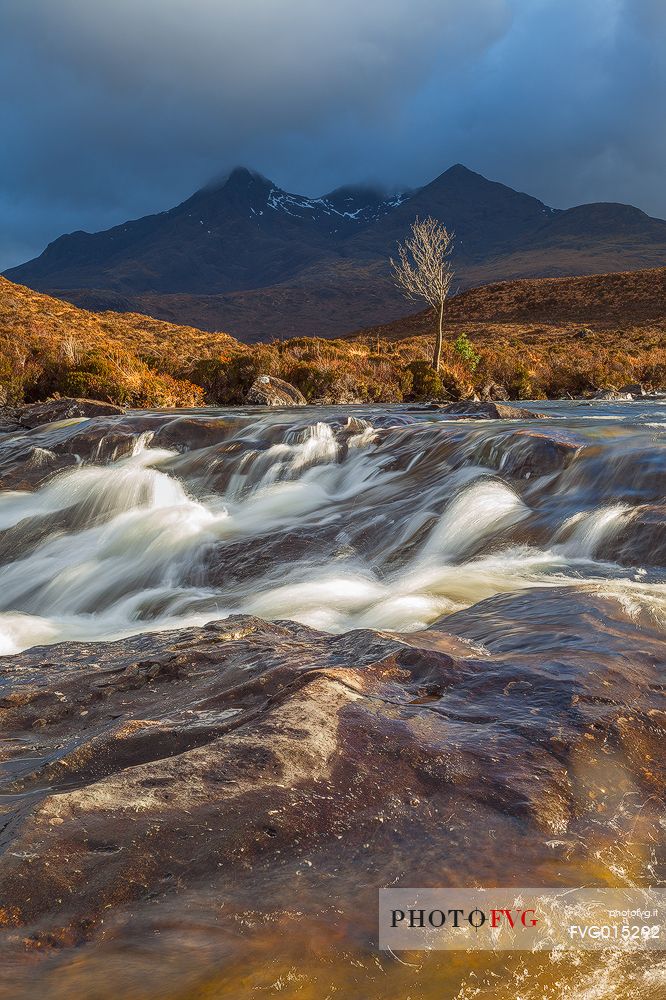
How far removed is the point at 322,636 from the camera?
4145 mm

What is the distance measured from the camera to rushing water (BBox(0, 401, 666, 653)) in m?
6.18

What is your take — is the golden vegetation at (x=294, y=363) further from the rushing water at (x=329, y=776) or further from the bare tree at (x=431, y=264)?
the rushing water at (x=329, y=776)

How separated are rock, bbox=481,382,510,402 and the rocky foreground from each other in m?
26.0

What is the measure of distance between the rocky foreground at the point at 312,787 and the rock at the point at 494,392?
85.3 ft

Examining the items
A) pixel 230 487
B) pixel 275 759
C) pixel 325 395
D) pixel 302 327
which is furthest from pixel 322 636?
pixel 302 327

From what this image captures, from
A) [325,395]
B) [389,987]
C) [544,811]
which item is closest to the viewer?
[389,987]

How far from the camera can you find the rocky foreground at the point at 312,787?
1.78 m

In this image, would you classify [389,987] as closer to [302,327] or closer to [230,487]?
[230,487]

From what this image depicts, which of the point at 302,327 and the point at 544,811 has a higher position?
the point at 302,327

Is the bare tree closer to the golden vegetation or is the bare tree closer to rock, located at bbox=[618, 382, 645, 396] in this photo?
the golden vegetation

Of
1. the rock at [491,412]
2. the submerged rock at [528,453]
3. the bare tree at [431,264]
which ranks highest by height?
the bare tree at [431,264]

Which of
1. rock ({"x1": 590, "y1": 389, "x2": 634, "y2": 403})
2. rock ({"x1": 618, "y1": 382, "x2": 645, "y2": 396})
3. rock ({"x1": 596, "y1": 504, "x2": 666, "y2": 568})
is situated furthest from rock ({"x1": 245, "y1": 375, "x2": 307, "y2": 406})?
rock ({"x1": 596, "y1": 504, "x2": 666, "y2": 568})

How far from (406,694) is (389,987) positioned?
1.42 metres

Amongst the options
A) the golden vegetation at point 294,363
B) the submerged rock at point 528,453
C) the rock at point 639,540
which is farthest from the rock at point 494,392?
the rock at point 639,540
